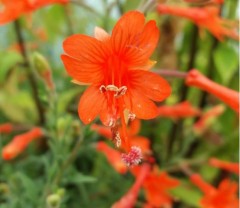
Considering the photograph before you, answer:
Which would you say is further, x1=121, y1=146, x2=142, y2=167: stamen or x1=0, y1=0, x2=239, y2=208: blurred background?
x1=0, y1=0, x2=239, y2=208: blurred background

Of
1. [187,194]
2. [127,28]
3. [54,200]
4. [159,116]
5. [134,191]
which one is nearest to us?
[127,28]

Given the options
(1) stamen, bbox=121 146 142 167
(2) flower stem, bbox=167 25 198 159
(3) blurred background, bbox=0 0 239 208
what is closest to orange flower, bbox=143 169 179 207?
(3) blurred background, bbox=0 0 239 208

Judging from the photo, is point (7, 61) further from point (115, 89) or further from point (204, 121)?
point (115, 89)

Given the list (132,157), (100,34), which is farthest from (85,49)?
(132,157)

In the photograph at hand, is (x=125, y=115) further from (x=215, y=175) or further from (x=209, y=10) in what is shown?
(x=215, y=175)

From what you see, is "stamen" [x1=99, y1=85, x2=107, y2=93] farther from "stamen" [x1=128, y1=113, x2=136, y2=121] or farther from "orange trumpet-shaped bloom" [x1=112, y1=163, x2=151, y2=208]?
"orange trumpet-shaped bloom" [x1=112, y1=163, x2=151, y2=208]

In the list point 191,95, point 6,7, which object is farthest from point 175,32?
point 6,7

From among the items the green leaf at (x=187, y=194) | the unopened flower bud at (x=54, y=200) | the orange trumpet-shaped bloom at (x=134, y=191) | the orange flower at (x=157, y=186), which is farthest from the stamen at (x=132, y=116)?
the green leaf at (x=187, y=194)
